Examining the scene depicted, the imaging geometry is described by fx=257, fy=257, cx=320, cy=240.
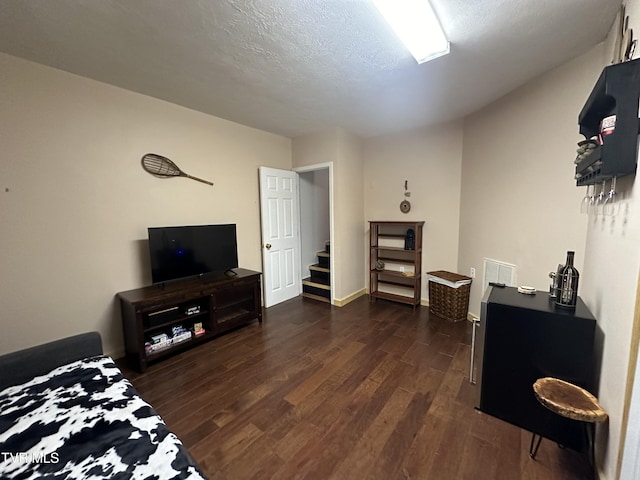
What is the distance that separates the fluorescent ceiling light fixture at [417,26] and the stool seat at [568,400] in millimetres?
2228

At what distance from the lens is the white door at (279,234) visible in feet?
12.4

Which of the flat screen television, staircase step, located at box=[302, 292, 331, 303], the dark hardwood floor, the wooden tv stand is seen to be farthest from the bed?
staircase step, located at box=[302, 292, 331, 303]

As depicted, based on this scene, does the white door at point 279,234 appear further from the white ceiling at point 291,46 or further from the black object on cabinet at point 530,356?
the black object on cabinet at point 530,356

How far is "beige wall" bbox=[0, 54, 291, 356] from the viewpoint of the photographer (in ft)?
6.49

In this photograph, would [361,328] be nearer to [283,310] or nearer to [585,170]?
[283,310]

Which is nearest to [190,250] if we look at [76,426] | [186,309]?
[186,309]

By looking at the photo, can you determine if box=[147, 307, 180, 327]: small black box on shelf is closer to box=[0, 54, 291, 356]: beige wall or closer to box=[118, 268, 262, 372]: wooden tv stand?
box=[118, 268, 262, 372]: wooden tv stand

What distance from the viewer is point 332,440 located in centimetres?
157

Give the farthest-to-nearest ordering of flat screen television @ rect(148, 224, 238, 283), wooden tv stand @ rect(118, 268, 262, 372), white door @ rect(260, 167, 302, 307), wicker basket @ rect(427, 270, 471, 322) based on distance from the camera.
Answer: white door @ rect(260, 167, 302, 307)
wicker basket @ rect(427, 270, 471, 322)
flat screen television @ rect(148, 224, 238, 283)
wooden tv stand @ rect(118, 268, 262, 372)

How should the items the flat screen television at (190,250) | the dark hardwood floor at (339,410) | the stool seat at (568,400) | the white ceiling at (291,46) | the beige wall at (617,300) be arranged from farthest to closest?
the flat screen television at (190,250)
the white ceiling at (291,46)
the dark hardwood floor at (339,410)
the stool seat at (568,400)
the beige wall at (617,300)

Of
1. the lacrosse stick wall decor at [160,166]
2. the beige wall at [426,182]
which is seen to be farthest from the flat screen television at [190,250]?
the beige wall at [426,182]

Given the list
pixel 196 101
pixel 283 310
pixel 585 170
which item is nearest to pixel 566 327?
pixel 585 170

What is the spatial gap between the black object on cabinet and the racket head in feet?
10.4

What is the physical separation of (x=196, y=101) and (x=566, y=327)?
359 cm
